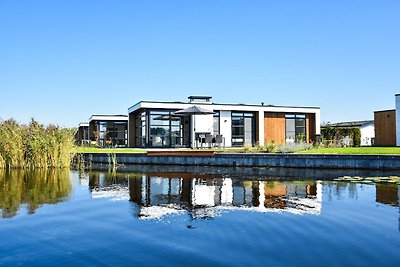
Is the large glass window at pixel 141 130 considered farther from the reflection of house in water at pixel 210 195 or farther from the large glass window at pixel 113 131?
the reflection of house in water at pixel 210 195

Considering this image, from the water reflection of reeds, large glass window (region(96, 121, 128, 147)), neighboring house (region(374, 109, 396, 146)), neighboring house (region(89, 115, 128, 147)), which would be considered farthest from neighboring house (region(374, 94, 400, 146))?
large glass window (region(96, 121, 128, 147))

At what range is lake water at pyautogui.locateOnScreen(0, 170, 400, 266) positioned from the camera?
4227mm

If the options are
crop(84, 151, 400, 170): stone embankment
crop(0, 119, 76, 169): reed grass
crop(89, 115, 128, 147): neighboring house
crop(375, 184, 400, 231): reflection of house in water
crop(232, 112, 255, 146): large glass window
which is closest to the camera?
crop(375, 184, 400, 231): reflection of house in water

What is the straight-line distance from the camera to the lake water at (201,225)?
13.9ft

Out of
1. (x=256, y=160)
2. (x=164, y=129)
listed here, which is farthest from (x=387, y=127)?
(x=164, y=129)

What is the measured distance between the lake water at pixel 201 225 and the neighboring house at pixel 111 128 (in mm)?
23667

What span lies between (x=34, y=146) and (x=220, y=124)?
13951 mm

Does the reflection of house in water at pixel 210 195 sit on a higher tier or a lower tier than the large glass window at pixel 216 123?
lower

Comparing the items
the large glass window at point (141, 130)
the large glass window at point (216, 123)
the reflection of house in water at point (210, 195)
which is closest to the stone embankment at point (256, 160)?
the reflection of house in water at point (210, 195)

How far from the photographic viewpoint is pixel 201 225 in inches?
226

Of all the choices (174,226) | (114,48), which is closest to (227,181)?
(174,226)

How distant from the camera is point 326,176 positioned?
1258 centimetres

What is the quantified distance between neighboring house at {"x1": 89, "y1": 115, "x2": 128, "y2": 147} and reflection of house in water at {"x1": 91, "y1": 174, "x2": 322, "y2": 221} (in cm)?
2175

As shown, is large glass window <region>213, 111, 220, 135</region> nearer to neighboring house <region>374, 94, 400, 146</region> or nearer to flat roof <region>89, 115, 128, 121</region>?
neighboring house <region>374, 94, 400, 146</region>
